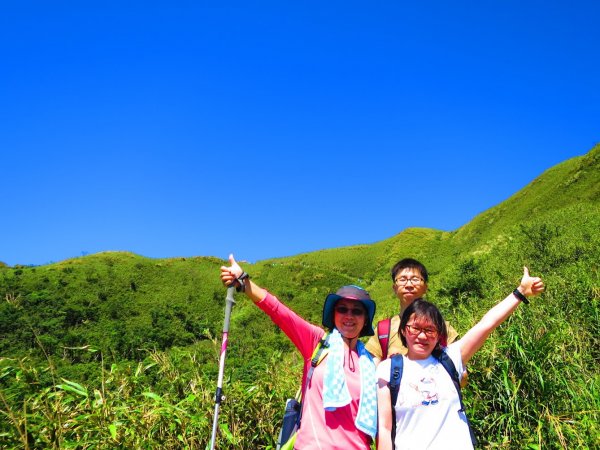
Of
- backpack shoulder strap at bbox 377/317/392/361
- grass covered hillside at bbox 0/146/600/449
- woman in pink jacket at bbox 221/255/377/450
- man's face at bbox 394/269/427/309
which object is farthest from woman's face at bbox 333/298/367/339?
grass covered hillside at bbox 0/146/600/449

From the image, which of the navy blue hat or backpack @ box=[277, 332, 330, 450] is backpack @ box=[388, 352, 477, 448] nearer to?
the navy blue hat

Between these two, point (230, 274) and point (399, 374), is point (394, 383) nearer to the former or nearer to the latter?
point (399, 374)

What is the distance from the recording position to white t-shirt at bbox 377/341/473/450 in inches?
110

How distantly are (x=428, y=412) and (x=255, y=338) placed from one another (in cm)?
3018

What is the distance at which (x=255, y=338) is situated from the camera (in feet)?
105

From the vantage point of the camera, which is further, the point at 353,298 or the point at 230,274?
the point at 230,274

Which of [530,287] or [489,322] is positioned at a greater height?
[530,287]

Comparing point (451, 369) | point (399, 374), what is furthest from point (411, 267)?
point (399, 374)

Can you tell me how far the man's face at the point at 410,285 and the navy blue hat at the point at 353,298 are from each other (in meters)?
0.56

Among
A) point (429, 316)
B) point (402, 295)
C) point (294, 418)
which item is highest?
point (402, 295)

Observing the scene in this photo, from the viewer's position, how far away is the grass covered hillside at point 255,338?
4.49 meters

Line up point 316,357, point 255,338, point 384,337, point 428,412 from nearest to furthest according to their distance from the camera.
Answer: point 428,412 < point 316,357 < point 384,337 < point 255,338

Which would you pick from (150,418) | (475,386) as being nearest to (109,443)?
(150,418)

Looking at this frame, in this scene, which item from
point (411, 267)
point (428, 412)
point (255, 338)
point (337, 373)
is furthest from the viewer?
point (255, 338)
